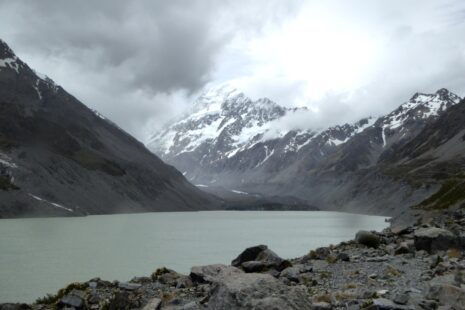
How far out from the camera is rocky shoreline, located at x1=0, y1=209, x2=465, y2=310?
45.0ft

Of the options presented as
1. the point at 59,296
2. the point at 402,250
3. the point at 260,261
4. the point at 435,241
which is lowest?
the point at 59,296

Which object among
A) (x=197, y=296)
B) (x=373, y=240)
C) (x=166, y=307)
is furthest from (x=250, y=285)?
(x=373, y=240)

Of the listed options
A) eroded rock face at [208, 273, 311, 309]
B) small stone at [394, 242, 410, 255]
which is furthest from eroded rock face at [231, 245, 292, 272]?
eroded rock face at [208, 273, 311, 309]

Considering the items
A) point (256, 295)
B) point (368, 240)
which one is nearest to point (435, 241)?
point (368, 240)

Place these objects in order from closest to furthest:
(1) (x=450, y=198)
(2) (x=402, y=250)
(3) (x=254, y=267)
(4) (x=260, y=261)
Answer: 1. (3) (x=254, y=267)
2. (4) (x=260, y=261)
3. (2) (x=402, y=250)
4. (1) (x=450, y=198)

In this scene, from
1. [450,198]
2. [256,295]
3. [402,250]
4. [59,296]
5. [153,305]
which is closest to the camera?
[256,295]

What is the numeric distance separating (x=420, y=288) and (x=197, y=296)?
350 inches

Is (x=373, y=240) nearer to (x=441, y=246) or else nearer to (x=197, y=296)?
(x=441, y=246)

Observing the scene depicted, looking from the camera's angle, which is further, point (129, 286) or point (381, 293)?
point (129, 286)

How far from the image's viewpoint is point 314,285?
69.6 feet

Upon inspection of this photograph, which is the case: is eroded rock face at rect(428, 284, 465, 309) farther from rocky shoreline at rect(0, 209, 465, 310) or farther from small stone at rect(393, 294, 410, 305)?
small stone at rect(393, 294, 410, 305)

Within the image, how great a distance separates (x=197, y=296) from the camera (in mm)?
21641

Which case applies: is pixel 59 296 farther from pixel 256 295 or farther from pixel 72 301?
pixel 256 295

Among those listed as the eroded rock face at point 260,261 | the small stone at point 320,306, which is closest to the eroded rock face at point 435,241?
the eroded rock face at point 260,261
